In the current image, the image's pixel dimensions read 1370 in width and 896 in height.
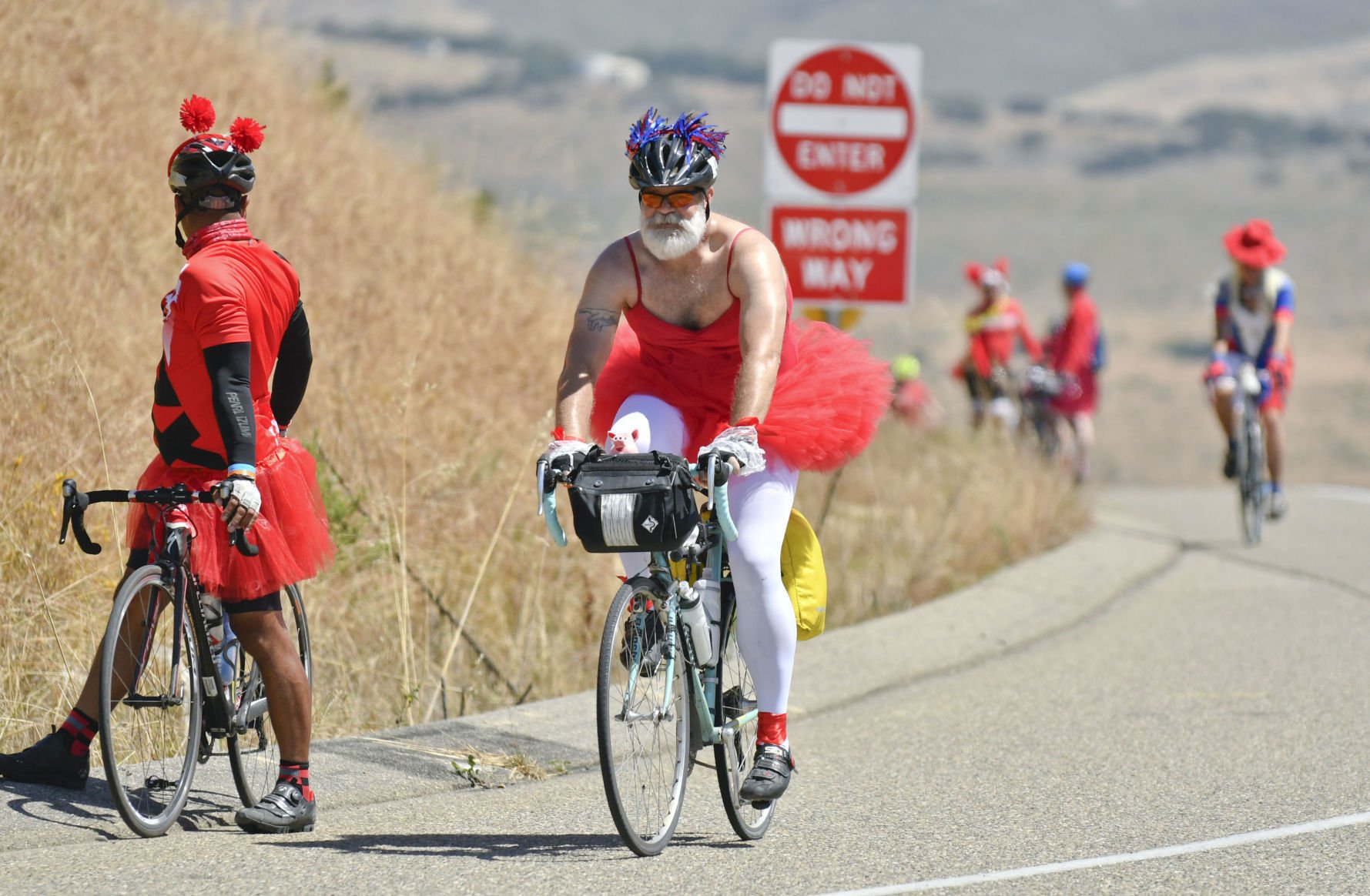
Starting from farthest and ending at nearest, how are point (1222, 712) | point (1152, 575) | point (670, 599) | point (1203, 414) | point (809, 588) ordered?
1. point (1203, 414)
2. point (1152, 575)
3. point (1222, 712)
4. point (809, 588)
5. point (670, 599)

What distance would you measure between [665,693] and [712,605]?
403 millimetres

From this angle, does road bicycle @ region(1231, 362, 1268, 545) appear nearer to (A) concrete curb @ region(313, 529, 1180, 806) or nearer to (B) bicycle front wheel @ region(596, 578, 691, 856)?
(A) concrete curb @ region(313, 529, 1180, 806)

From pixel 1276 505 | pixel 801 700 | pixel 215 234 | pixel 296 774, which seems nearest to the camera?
pixel 215 234

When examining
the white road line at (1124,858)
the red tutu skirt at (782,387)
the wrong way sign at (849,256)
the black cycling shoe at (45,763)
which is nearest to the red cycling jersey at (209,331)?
the black cycling shoe at (45,763)

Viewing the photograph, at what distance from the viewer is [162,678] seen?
5.64 meters

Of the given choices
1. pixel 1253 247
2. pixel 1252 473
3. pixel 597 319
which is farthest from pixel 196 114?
pixel 1252 473

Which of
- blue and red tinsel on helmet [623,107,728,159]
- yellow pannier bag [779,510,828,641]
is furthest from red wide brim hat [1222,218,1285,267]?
blue and red tinsel on helmet [623,107,728,159]

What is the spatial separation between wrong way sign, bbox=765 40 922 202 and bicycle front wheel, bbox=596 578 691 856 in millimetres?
5699

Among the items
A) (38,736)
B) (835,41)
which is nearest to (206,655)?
(38,736)

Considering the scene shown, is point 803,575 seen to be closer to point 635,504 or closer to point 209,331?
point 635,504

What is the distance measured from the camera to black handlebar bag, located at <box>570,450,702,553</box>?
17.2ft

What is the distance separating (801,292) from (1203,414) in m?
55.9

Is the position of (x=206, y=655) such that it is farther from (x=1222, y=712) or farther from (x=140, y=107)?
(x=140, y=107)

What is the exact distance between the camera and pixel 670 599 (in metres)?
5.55
